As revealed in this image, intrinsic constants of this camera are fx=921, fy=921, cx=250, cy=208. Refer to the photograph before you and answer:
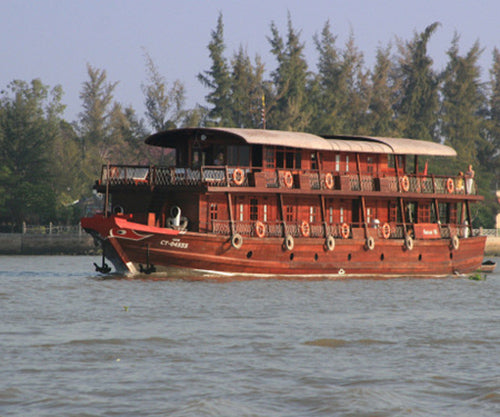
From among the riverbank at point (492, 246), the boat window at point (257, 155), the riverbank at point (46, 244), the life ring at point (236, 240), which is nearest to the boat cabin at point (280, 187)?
the boat window at point (257, 155)

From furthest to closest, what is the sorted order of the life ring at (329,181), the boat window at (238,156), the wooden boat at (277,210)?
the life ring at (329,181)
the boat window at (238,156)
the wooden boat at (277,210)

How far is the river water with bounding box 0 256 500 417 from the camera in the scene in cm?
1185

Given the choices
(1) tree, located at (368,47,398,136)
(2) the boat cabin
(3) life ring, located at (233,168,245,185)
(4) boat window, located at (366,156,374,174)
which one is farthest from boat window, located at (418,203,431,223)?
(1) tree, located at (368,47,398,136)

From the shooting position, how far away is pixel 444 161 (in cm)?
7269

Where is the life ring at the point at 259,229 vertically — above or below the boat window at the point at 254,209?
below

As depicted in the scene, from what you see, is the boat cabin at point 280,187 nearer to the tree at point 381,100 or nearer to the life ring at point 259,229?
the life ring at point 259,229

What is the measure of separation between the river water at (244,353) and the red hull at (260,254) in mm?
2379

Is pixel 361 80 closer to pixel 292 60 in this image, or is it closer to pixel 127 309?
pixel 292 60

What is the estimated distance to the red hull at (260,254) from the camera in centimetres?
2734

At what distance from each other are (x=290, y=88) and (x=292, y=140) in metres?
43.7

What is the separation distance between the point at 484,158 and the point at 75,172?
115ft

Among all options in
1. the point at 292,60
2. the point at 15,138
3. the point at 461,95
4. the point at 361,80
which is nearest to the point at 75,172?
Result: the point at 15,138

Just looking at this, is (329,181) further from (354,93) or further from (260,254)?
(354,93)

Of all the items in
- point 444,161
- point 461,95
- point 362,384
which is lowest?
point 362,384
